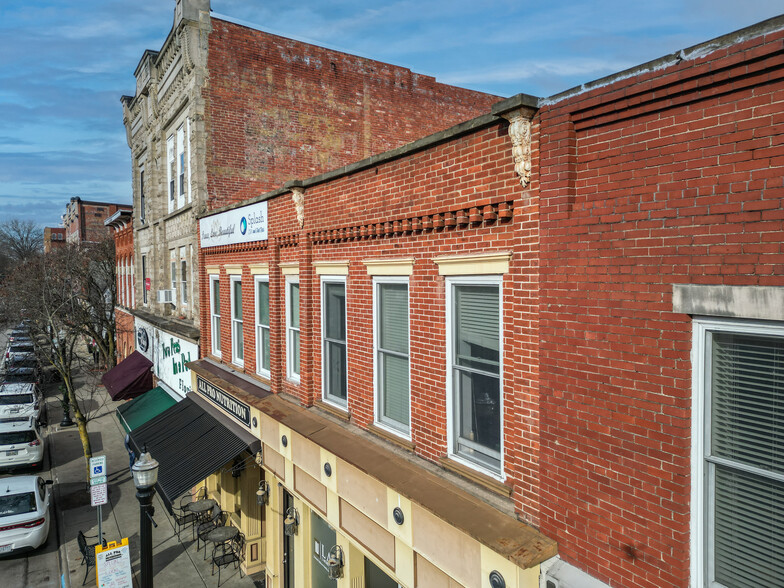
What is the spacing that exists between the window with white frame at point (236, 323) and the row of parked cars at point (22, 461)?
637cm

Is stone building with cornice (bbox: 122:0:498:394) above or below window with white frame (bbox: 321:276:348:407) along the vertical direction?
above

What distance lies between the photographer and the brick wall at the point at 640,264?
11.8ft

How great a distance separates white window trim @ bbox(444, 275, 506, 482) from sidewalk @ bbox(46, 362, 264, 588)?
8.82 m

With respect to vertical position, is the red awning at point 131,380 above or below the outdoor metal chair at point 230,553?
above

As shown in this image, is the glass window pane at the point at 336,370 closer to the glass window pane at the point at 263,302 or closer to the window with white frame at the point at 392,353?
the window with white frame at the point at 392,353

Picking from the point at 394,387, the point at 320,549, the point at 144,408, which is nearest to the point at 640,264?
the point at 394,387

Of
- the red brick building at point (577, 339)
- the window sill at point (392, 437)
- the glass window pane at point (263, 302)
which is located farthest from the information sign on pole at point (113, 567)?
the window sill at point (392, 437)

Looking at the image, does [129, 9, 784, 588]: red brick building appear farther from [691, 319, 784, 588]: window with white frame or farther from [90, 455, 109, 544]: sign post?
[90, 455, 109, 544]: sign post

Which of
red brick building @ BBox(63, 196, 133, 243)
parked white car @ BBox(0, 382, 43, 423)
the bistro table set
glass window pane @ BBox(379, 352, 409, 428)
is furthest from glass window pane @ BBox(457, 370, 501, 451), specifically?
red brick building @ BBox(63, 196, 133, 243)

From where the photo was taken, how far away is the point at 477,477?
5.91 m

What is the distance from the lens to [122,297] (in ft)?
105

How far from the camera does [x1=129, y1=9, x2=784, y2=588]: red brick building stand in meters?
3.70

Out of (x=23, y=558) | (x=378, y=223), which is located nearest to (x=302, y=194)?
(x=378, y=223)

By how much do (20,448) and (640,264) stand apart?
71.3 ft
